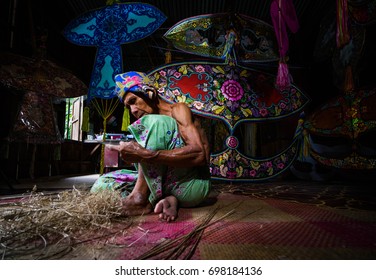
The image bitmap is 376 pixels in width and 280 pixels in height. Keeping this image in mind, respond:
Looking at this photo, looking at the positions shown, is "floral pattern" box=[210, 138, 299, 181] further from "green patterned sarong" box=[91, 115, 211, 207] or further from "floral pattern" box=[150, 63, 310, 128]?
"green patterned sarong" box=[91, 115, 211, 207]

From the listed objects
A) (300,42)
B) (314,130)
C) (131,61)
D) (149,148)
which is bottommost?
(149,148)

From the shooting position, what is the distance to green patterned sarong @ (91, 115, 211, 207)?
1.20 m

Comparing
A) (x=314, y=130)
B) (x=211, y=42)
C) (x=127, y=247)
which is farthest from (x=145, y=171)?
(x=314, y=130)

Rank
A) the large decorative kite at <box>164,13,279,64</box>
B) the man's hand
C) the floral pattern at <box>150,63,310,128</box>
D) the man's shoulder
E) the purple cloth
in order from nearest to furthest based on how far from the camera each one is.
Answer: the man's hand, the man's shoulder, the purple cloth, the large decorative kite at <box>164,13,279,64</box>, the floral pattern at <box>150,63,310,128</box>

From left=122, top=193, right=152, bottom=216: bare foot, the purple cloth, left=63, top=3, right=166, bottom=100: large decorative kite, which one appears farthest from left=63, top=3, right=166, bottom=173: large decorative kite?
left=122, top=193, right=152, bottom=216: bare foot

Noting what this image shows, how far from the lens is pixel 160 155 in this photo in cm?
113

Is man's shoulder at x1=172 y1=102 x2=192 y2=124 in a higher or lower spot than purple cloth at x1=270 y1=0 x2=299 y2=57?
lower

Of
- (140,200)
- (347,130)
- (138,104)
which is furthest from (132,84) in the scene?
(347,130)

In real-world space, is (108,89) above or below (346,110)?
above

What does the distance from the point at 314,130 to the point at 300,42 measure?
2.29 metres

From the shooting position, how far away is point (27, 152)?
3.52 metres

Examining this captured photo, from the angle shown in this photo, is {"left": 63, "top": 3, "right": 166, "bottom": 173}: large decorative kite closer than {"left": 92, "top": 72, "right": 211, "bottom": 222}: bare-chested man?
No

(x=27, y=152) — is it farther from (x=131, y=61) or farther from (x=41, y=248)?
(x=131, y=61)

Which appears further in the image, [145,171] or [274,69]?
[274,69]
